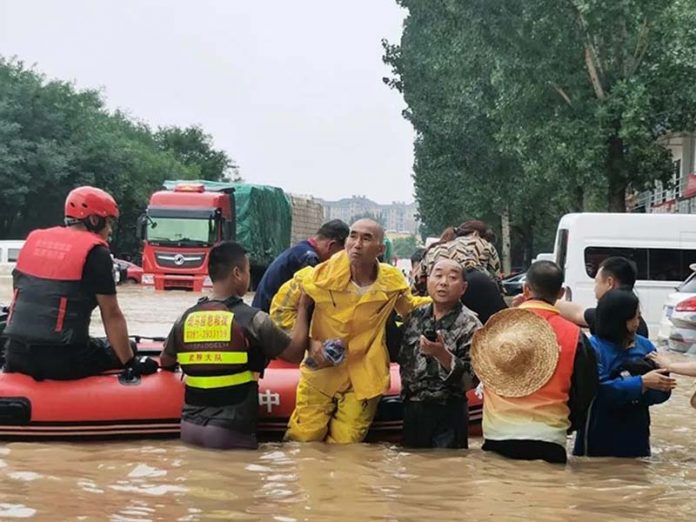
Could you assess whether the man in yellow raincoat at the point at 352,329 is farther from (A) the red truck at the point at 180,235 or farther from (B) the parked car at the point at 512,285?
(B) the parked car at the point at 512,285

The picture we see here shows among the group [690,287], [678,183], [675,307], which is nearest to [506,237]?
[678,183]

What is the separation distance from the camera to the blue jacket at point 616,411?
6258 mm

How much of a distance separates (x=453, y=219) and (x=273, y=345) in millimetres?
40494

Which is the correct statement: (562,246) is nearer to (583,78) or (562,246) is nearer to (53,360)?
(583,78)

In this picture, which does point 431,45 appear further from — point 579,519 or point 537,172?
point 579,519

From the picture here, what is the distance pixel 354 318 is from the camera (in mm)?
6762

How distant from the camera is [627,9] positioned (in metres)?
26.6

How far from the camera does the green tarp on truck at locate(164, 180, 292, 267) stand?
3350 cm

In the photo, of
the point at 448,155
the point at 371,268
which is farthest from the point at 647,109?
the point at 371,268

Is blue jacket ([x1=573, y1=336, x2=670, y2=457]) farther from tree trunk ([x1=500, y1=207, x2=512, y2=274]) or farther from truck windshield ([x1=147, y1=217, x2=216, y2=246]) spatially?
tree trunk ([x1=500, y1=207, x2=512, y2=274])

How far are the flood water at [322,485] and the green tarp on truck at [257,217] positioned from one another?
85.1 ft

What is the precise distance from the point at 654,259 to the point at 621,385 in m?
13.7

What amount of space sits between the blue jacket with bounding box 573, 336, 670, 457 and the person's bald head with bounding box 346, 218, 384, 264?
1347 millimetres

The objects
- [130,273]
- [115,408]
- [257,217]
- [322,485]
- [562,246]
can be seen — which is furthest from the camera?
[130,273]
